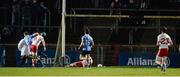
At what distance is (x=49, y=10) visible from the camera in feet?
127

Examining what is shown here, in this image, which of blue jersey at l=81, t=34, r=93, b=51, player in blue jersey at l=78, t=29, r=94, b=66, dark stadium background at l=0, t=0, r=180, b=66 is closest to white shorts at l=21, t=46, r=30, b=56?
dark stadium background at l=0, t=0, r=180, b=66

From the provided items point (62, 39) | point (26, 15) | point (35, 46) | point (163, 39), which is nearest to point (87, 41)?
point (62, 39)

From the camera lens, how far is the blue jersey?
3572 centimetres

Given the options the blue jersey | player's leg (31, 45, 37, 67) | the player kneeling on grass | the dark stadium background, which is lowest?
the player kneeling on grass

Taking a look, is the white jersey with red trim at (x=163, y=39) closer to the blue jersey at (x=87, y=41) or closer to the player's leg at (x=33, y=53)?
the blue jersey at (x=87, y=41)

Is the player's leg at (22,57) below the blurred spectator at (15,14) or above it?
below

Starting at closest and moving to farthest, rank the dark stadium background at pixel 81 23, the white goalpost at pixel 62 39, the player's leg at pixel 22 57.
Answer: the white goalpost at pixel 62 39, the player's leg at pixel 22 57, the dark stadium background at pixel 81 23

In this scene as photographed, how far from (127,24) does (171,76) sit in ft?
39.8

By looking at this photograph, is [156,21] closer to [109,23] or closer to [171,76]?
[109,23]

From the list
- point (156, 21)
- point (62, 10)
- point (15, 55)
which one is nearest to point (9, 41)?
point (15, 55)

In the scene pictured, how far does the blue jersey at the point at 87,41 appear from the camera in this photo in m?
35.7

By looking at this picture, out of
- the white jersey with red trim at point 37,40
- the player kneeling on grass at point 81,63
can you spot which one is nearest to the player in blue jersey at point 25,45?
the white jersey with red trim at point 37,40

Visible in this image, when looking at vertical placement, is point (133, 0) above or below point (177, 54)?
above

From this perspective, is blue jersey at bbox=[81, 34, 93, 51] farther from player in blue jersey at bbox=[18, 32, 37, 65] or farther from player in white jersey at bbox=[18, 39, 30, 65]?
player in white jersey at bbox=[18, 39, 30, 65]
